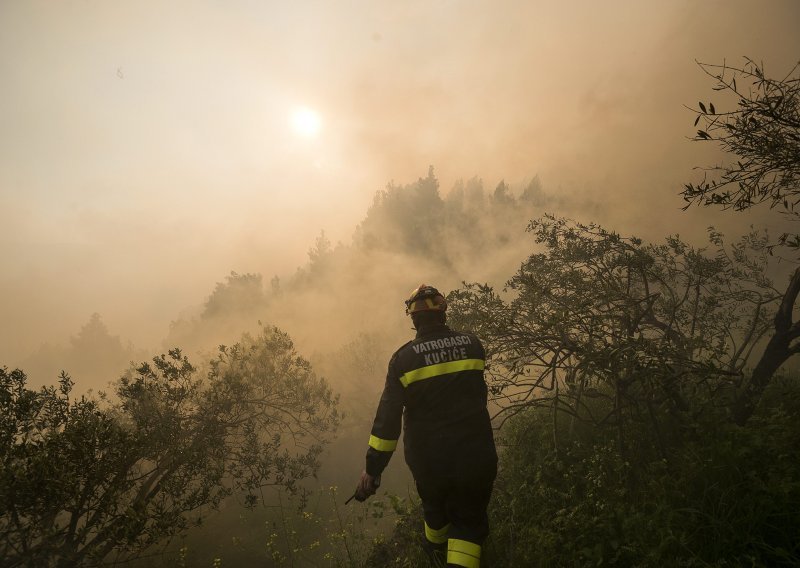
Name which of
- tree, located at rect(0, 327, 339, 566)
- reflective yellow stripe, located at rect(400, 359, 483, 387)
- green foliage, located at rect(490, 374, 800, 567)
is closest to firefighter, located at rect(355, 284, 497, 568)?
reflective yellow stripe, located at rect(400, 359, 483, 387)

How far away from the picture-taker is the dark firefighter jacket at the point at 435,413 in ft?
9.66

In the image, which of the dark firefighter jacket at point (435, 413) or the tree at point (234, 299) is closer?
the dark firefighter jacket at point (435, 413)

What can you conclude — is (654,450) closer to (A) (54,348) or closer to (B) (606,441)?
(B) (606,441)

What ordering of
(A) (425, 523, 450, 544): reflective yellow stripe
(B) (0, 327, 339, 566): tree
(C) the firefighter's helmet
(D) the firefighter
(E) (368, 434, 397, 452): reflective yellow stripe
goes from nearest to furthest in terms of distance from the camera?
(D) the firefighter
(E) (368, 434, 397, 452): reflective yellow stripe
(A) (425, 523, 450, 544): reflective yellow stripe
(C) the firefighter's helmet
(B) (0, 327, 339, 566): tree

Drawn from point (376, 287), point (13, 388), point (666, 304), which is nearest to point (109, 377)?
point (376, 287)

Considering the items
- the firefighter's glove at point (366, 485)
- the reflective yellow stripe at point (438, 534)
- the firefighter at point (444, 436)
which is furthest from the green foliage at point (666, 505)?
the firefighter's glove at point (366, 485)

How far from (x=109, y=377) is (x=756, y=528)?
94.3 m

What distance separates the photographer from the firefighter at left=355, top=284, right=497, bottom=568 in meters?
2.90

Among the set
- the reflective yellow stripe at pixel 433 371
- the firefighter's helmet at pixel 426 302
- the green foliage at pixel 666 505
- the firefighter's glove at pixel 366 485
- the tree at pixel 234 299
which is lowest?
the green foliage at pixel 666 505

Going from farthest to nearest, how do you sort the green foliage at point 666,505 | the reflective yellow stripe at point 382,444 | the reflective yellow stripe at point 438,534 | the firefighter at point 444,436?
the reflective yellow stripe at point 438,534 → the reflective yellow stripe at point 382,444 → the firefighter at point 444,436 → the green foliage at point 666,505

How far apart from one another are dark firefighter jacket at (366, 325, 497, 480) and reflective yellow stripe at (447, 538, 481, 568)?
0.54m

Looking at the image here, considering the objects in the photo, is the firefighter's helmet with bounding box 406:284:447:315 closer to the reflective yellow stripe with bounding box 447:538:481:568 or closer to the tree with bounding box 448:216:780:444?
the tree with bounding box 448:216:780:444

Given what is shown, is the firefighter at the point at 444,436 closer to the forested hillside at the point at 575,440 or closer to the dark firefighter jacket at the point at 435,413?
the dark firefighter jacket at the point at 435,413

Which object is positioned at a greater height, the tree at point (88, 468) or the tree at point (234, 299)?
the tree at point (234, 299)
